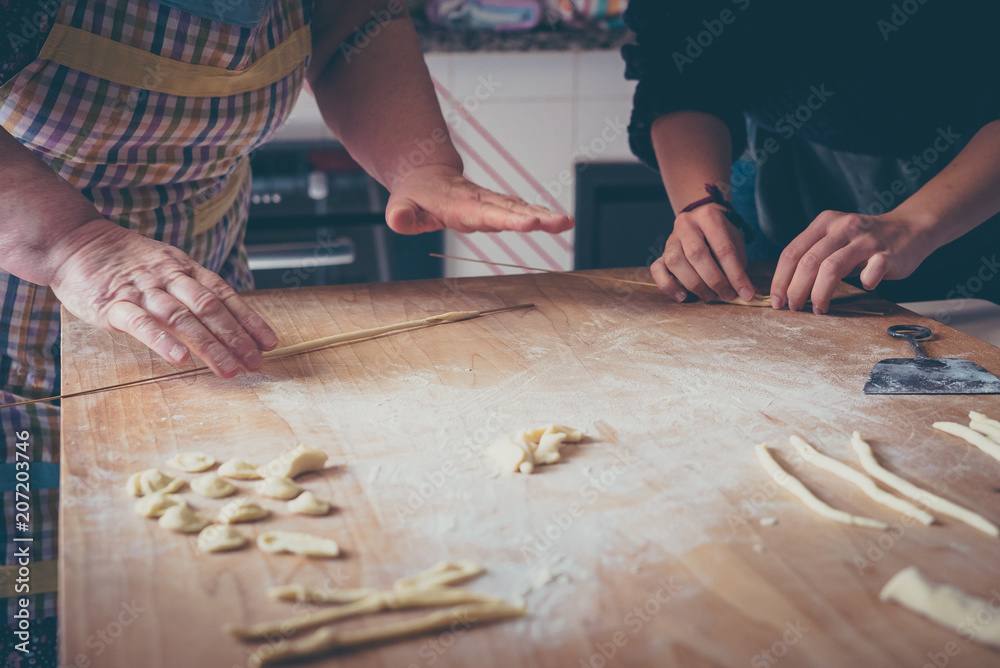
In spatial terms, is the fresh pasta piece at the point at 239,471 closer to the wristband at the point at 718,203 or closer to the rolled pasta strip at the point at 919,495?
the rolled pasta strip at the point at 919,495

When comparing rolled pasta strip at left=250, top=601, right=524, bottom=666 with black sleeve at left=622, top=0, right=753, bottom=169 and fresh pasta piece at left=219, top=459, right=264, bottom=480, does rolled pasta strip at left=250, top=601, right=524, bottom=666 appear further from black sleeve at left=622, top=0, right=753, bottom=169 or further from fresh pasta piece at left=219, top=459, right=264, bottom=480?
black sleeve at left=622, top=0, right=753, bottom=169

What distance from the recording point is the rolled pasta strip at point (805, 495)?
67 centimetres

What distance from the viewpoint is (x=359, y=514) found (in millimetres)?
690

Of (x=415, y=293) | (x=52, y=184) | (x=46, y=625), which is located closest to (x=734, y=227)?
(x=415, y=293)

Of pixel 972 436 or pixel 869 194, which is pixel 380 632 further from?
pixel 869 194

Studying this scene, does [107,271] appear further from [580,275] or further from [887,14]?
[887,14]

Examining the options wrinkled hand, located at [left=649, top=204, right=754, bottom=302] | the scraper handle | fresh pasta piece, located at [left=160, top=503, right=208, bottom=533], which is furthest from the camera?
wrinkled hand, located at [left=649, top=204, right=754, bottom=302]

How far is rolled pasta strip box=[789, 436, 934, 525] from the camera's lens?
2.24 ft

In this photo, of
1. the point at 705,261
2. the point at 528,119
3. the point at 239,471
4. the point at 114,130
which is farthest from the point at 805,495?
the point at 528,119

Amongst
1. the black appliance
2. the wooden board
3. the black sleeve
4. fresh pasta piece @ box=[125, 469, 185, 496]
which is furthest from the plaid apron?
the black appliance

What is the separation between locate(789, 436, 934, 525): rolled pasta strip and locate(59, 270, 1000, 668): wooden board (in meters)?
0.01

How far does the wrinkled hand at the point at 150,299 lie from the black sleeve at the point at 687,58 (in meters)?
0.91

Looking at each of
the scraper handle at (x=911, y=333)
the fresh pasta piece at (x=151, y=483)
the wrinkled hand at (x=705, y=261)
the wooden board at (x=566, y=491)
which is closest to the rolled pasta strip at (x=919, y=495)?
the wooden board at (x=566, y=491)

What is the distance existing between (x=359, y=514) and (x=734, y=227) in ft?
3.00
